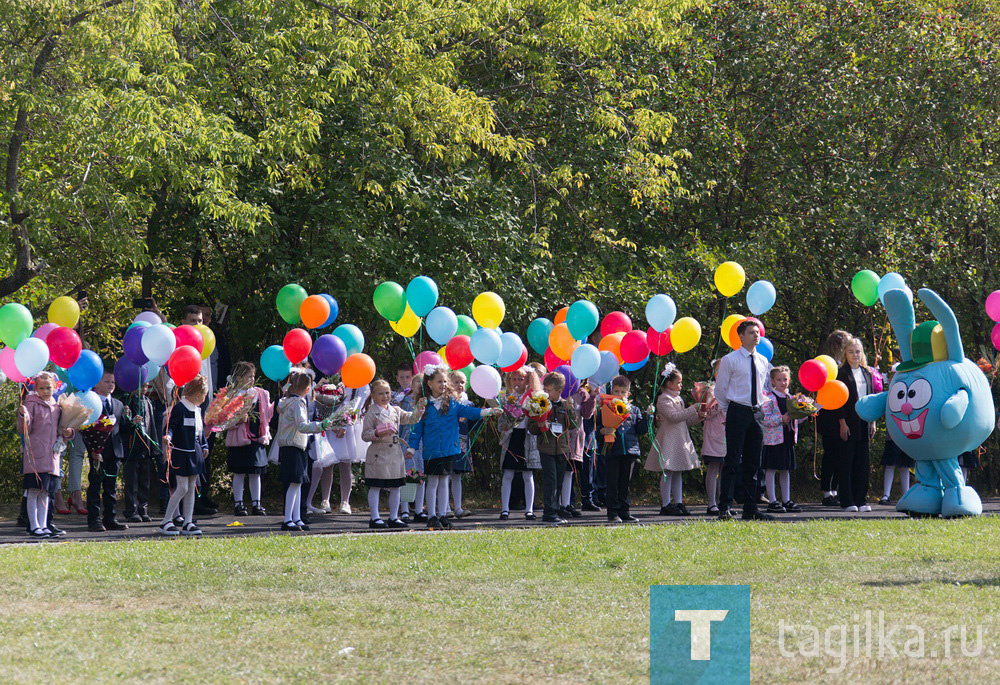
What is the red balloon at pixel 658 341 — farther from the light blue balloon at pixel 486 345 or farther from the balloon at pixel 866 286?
the balloon at pixel 866 286

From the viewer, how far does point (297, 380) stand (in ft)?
38.3

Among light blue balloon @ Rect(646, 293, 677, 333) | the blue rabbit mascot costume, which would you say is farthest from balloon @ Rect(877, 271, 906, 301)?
light blue balloon @ Rect(646, 293, 677, 333)

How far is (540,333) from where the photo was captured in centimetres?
1330


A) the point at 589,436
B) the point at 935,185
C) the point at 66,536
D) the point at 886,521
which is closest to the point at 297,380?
the point at 66,536

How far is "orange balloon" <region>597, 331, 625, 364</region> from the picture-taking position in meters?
12.5

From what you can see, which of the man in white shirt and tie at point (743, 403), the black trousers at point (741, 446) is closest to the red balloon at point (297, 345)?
the man in white shirt and tie at point (743, 403)

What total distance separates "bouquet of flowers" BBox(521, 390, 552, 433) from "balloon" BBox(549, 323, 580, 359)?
112 centimetres

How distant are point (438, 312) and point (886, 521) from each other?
4658mm

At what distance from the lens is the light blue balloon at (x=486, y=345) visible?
11.6m

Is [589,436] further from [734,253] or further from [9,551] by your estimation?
[9,551]

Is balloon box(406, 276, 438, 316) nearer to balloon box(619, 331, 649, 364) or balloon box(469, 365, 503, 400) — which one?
balloon box(469, 365, 503, 400)

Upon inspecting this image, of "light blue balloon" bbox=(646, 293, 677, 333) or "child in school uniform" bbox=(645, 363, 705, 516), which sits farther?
"child in school uniform" bbox=(645, 363, 705, 516)

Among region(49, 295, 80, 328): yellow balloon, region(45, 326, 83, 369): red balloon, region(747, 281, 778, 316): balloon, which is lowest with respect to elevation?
region(45, 326, 83, 369): red balloon

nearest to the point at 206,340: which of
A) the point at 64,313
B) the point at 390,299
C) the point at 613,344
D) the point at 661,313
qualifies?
the point at 64,313
